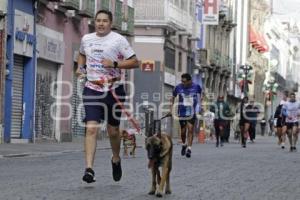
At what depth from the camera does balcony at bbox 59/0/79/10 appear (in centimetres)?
3164

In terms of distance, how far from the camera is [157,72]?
47.6 m

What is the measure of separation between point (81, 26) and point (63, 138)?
194 inches

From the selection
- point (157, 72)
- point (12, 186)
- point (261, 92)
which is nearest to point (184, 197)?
point (12, 186)

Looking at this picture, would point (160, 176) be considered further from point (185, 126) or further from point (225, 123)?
point (225, 123)

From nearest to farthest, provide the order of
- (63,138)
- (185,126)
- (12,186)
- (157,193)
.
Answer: (157,193)
(12,186)
(185,126)
(63,138)

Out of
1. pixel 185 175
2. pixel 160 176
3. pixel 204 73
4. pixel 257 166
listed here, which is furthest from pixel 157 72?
pixel 160 176

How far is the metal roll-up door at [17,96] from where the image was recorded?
28.7 m

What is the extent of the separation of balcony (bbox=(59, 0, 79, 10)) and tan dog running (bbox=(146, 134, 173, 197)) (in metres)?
21.5

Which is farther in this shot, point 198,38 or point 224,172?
point 198,38

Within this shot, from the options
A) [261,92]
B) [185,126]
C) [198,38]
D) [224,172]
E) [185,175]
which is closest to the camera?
[185,175]

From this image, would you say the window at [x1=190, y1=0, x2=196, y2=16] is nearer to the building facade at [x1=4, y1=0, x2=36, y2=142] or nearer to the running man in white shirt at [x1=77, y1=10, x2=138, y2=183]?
the building facade at [x1=4, y1=0, x2=36, y2=142]

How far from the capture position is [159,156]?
32.9ft

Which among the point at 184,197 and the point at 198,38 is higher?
the point at 198,38

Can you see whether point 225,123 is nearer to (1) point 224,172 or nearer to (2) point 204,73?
(1) point 224,172
